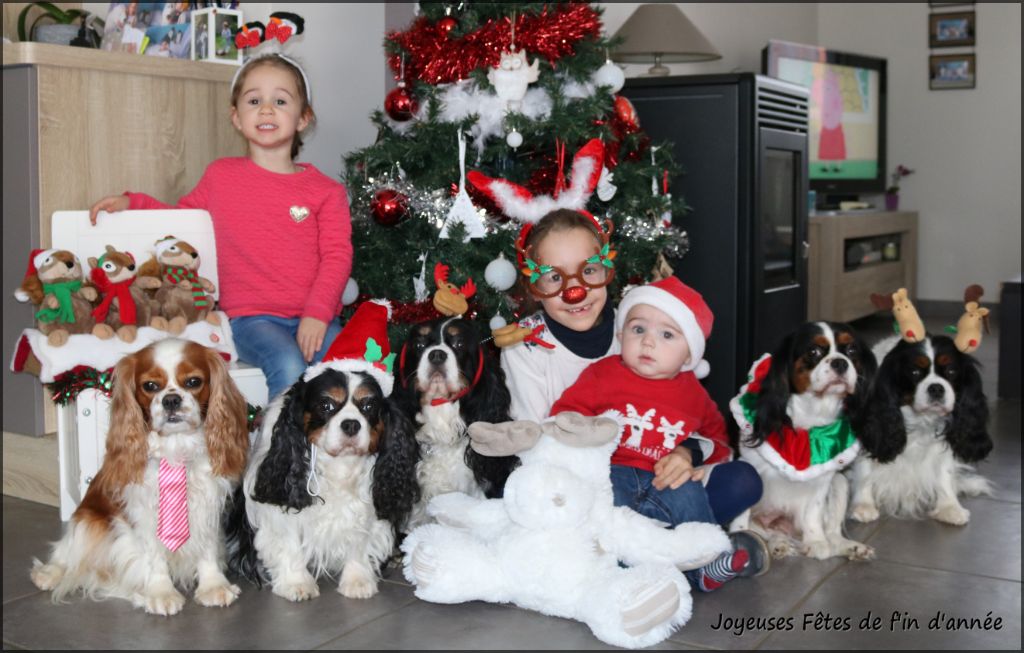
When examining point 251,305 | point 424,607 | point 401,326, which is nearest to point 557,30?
point 401,326

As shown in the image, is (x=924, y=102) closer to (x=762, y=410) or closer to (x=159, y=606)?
(x=762, y=410)

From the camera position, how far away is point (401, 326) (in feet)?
→ 11.7

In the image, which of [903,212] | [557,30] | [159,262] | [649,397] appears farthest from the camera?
[903,212]

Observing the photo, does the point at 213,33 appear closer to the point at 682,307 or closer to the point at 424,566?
the point at 682,307

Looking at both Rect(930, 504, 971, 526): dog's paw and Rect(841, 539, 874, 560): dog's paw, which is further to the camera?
Rect(930, 504, 971, 526): dog's paw

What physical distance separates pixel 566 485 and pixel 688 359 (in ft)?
1.97

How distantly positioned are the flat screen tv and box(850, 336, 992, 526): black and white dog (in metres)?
5.03

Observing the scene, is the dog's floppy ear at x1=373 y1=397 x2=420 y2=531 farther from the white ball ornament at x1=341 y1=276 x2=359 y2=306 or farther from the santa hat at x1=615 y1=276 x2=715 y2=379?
the white ball ornament at x1=341 y1=276 x2=359 y2=306

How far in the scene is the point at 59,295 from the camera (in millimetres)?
3248

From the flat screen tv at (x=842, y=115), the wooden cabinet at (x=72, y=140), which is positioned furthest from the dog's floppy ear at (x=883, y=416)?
the flat screen tv at (x=842, y=115)

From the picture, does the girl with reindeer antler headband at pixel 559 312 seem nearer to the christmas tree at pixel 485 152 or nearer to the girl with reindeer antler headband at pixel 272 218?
the christmas tree at pixel 485 152

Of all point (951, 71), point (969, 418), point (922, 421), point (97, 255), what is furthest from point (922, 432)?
point (951, 71)

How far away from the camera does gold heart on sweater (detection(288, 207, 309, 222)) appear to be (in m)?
3.67

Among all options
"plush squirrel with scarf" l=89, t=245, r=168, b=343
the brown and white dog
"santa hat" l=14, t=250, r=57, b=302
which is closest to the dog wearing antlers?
the brown and white dog
